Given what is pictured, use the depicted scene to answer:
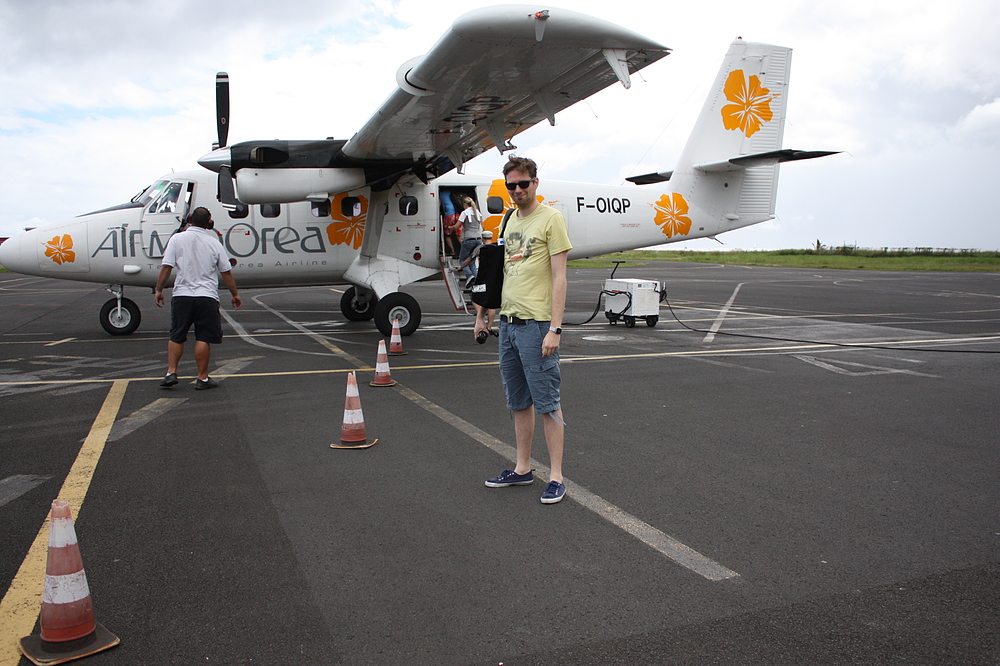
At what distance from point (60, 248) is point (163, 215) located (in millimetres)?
1700

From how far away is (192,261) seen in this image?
7598 mm

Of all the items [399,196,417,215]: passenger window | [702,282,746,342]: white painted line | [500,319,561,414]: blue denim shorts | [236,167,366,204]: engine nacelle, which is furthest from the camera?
[399,196,417,215]: passenger window

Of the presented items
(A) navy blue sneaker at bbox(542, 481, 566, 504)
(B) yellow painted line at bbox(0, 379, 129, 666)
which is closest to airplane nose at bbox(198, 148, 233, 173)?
(B) yellow painted line at bbox(0, 379, 129, 666)

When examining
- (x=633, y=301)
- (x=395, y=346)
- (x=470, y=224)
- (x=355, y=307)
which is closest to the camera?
(x=395, y=346)

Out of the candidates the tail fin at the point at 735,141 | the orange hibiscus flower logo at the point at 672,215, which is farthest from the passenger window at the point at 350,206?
the tail fin at the point at 735,141

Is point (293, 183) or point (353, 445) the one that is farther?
point (293, 183)

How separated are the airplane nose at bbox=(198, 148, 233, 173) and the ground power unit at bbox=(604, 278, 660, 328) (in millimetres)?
7271

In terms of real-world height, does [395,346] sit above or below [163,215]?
below

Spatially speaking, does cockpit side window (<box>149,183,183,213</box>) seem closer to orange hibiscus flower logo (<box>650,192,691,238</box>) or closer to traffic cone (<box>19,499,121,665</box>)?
orange hibiscus flower logo (<box>650,192,691,238</box>)

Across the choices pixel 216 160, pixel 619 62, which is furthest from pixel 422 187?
pixel 619 62

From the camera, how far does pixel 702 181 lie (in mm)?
15000

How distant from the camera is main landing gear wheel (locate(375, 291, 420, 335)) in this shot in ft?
38.0

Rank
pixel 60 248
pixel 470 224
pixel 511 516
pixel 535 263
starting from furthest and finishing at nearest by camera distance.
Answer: pixel 470 224 → pixel 60 248 → pixel 535 263 → pixel 511 516

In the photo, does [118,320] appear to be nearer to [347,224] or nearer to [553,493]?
[347,224]
